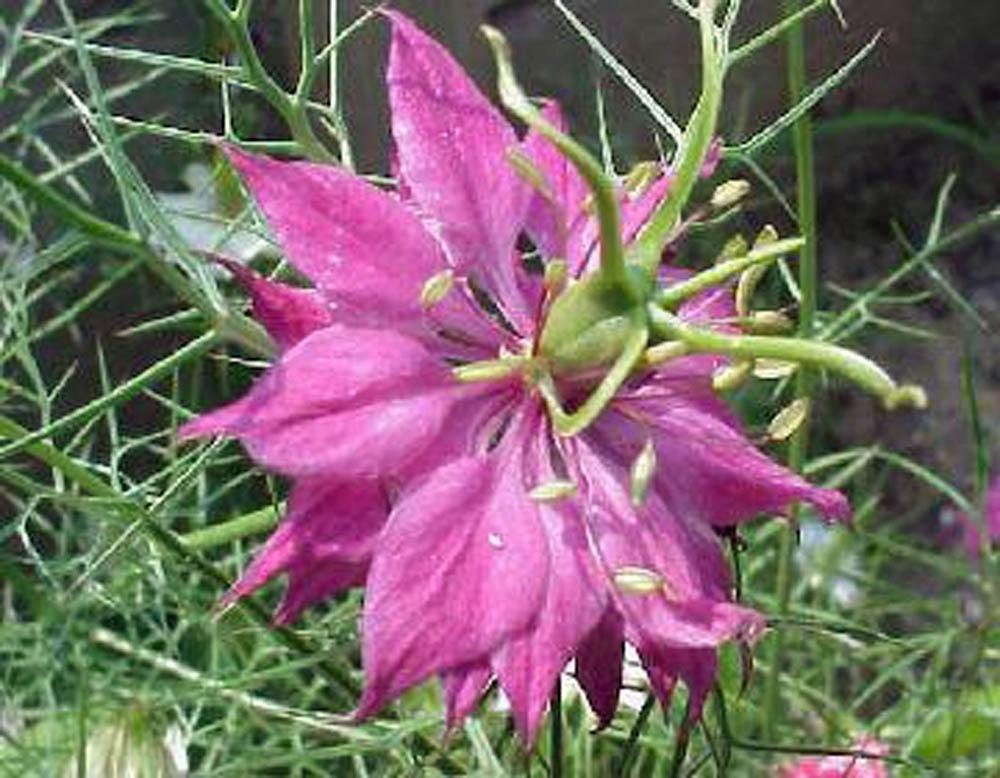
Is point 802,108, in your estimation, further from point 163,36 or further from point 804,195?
point 163,36

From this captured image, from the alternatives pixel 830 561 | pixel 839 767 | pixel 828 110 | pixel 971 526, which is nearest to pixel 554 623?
pixel 839 767

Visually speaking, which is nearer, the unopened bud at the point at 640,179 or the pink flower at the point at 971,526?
the unopened bud at the point at 640,179

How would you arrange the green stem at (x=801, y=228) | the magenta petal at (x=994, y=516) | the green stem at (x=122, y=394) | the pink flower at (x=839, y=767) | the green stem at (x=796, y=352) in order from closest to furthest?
the green stem at (x=796, y=352) → the green stem at (x=122, y=394) → the green stem at (x=801, y=228) → the pink flower at (x=839, y=767) → the magenta petal at (x=994, y=516)

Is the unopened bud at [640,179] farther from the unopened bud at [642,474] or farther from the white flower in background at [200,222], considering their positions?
the white flower in background at [200,222]

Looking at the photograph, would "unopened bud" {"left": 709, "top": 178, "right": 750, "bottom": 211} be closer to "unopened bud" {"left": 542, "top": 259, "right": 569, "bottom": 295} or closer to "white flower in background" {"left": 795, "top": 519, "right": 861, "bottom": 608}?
"unopened bud" {"left": 542, "top": 259, "right": 569, "bottom": 295}

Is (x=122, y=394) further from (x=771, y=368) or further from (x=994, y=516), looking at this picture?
(x=994, y=516)

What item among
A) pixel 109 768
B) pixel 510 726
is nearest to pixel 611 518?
pixel 510 726

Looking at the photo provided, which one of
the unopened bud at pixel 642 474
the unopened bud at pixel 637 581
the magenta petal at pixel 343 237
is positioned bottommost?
the unopened bud at pixel 637 581

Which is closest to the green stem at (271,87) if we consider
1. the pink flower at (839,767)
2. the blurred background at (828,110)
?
the pink flower at (839,767)
